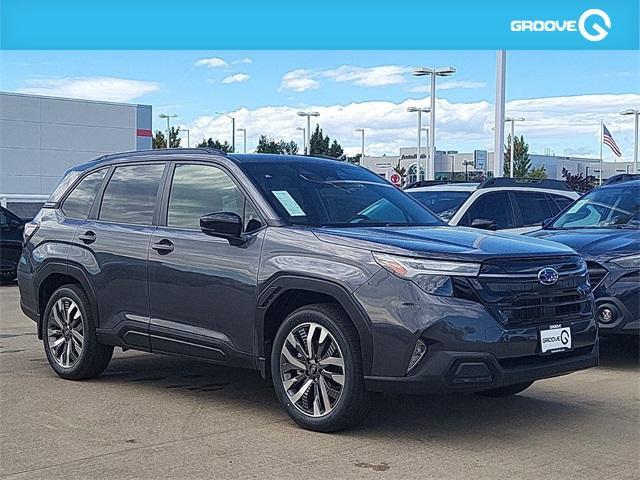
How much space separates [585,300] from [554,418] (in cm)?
86

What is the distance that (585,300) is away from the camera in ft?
20.7

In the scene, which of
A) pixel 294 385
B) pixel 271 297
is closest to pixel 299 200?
pixel 271 297

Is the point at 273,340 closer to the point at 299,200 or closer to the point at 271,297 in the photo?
the point at 271,297

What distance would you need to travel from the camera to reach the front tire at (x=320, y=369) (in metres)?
5.79

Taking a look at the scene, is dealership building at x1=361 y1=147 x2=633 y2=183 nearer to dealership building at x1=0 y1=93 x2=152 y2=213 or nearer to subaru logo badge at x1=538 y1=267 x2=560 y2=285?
dealership building at x1=0 y1=93 x2=152 y2=213

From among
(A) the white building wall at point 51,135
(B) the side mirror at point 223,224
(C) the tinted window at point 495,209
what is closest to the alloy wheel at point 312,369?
(B) the side mirror at point 223,224

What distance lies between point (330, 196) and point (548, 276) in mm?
1770

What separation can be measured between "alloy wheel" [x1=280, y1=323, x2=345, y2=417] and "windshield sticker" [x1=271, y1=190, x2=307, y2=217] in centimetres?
91

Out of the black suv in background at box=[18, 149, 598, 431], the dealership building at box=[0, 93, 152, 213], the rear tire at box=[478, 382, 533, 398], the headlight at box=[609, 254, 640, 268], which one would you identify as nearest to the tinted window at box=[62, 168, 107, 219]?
the black suv in background at box=[18, 149, 598, 431]

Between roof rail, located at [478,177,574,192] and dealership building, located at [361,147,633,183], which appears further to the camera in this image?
dealership building, located at [361,147,633,183]

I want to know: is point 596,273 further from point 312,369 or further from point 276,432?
point 276,432

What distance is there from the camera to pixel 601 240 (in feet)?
28.5

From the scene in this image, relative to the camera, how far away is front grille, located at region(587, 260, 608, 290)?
8.35m

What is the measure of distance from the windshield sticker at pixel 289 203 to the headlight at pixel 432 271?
1.09 meters
